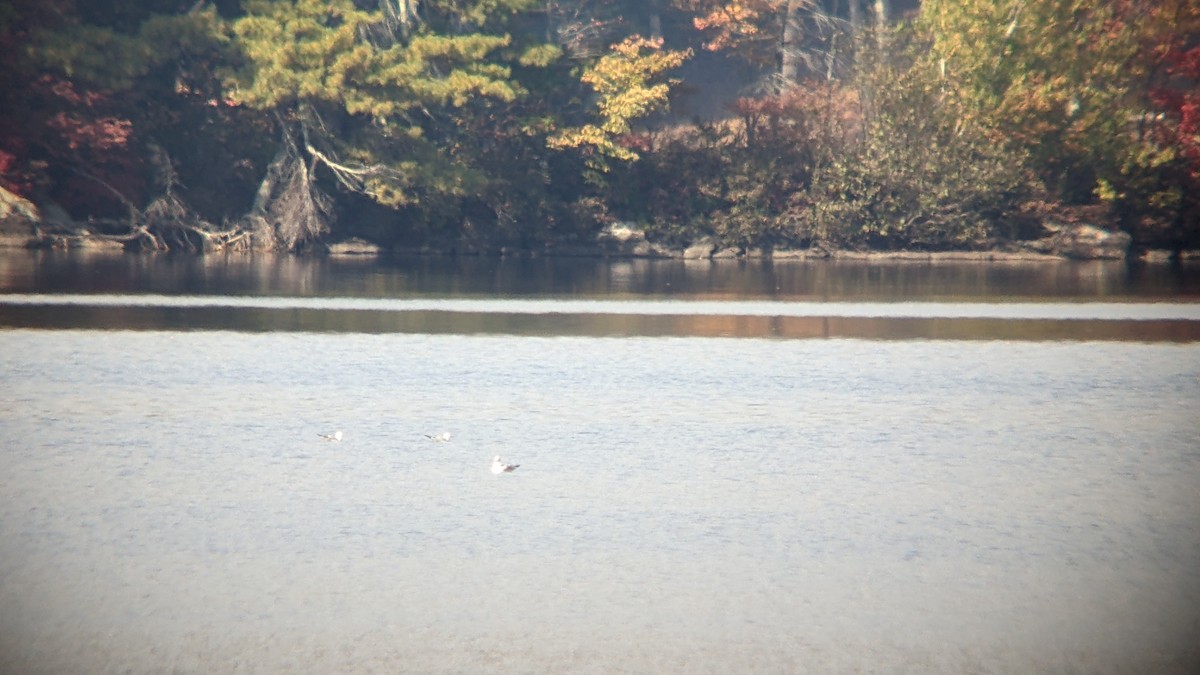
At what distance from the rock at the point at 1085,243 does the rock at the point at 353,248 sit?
1732 centimetres

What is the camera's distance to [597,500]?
29.3ft

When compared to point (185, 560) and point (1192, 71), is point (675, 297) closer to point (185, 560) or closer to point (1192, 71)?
point (185, 560)

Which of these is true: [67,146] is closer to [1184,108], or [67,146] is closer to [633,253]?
[633,253]

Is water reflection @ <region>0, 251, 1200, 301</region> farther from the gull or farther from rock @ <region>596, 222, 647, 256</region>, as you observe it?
the gull

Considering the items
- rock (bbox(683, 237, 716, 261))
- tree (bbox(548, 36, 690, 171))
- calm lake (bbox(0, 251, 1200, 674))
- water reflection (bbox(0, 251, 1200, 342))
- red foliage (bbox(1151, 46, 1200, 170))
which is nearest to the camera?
calm lake (bbox(0, 251, 1200, 674))

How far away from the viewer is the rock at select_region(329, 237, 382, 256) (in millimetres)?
40062

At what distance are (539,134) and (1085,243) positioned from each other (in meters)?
14.7

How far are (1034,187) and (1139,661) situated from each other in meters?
35.0

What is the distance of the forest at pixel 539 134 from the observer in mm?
38625

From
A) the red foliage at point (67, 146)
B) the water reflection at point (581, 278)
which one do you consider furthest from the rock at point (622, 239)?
the red foliage at point (67, 146)

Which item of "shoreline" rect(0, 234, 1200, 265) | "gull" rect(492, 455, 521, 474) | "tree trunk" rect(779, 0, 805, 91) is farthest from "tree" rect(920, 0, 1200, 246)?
"gull" rect(492, 455, 521, 474)

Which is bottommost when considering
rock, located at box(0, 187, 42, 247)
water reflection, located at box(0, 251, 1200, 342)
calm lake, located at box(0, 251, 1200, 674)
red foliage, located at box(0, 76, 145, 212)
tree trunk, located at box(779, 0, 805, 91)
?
calm lake, located at box(0, 251, 1200, 674)

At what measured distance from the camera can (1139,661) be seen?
627 cm

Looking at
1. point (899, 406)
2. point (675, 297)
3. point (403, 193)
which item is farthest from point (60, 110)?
point (899, 406)
